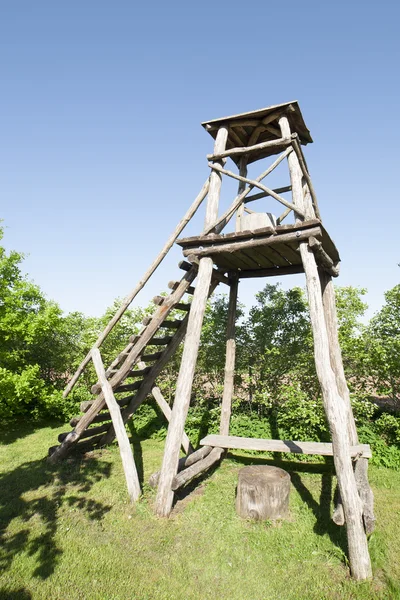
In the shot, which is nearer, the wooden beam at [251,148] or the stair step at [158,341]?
the wooden beam at [251,148]

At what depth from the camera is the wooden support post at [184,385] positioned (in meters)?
5.26

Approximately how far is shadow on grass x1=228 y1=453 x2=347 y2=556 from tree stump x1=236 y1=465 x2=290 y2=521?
0.59m

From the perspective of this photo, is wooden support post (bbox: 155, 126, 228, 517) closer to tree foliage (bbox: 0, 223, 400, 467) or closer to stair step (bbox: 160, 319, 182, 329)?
Answer: stair step (bbox: 160, 319, 182, 329)

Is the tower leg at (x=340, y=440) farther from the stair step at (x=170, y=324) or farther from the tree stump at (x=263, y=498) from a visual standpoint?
the stair step at (x=170, y=324)

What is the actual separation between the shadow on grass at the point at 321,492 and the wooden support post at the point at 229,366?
1.11 m

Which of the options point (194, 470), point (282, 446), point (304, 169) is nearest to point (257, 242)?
point (304, 169)

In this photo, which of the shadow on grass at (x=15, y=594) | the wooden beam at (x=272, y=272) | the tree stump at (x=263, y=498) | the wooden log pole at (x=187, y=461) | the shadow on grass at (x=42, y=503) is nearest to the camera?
the shadow on grass at (x=15, y=594)

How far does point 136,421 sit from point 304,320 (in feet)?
21.0

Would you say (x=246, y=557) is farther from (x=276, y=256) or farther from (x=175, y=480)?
(x=276, y=256)

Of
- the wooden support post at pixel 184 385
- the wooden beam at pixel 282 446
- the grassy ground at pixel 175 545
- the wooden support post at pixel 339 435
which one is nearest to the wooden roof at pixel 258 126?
the wooden support post at pixel 184 385

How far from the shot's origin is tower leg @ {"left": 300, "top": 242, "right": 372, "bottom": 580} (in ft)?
13.1

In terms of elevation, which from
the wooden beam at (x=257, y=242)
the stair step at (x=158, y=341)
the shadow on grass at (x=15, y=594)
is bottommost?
the shadow on grass at (x=15, y=594)

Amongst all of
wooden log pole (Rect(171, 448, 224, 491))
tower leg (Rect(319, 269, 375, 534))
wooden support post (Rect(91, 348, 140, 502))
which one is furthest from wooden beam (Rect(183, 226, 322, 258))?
wooden log pole (Rect(171, 448, 224, 491))

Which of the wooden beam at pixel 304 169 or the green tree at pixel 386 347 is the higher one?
the wooden beam at pixel 304 169
